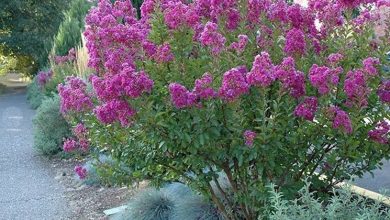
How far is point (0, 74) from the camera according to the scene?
20.3 meters

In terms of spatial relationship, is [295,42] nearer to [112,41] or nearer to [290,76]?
[290,76]

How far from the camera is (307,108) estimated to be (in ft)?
9.74

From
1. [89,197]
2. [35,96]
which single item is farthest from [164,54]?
[35,96]

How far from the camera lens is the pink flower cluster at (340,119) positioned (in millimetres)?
2906

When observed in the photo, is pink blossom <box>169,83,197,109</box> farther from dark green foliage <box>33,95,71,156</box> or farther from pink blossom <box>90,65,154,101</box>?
dark green foliage <box>33,95,71,156</box>

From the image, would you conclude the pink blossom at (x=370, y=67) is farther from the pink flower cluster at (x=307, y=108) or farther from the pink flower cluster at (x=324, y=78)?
Answer: the pink flower cluster at (x=307, y=108)

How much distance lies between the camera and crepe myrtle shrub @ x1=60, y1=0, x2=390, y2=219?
2904 millimetres

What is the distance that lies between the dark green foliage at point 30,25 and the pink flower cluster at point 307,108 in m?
15.1

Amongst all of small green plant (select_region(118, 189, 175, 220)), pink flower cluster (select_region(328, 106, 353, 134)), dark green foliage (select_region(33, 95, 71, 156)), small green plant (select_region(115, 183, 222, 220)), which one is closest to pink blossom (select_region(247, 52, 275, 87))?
pink flower cluster (select_region(328, 106, 353, 134))

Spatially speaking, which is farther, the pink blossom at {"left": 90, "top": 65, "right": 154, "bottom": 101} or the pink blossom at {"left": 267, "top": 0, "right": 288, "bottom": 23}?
the pink blossom at {"left": 267, "top": 0, "right": 288, "bottom": 23}

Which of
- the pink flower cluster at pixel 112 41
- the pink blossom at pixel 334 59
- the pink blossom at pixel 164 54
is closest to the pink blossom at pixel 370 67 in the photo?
the pink blossom at pixel 334 59

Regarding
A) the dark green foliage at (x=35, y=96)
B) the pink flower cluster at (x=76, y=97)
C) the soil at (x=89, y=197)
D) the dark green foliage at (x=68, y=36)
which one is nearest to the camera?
the pink flower cluster at (x=76, y=97)

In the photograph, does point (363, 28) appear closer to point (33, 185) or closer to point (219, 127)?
point (219, 127)

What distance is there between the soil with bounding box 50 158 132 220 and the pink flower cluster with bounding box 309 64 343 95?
2970mm
